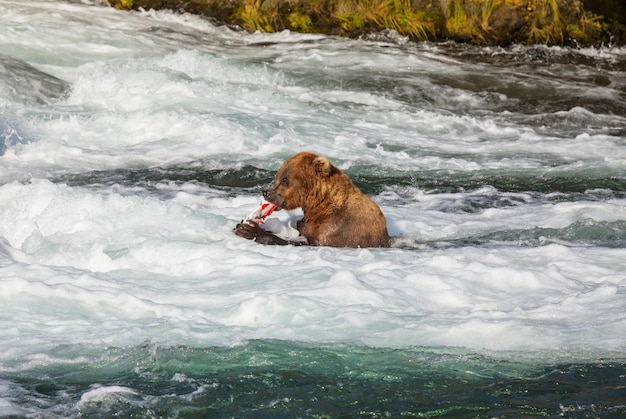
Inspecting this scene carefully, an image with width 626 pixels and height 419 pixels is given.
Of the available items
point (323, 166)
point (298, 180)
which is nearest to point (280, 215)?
point (298, 180)

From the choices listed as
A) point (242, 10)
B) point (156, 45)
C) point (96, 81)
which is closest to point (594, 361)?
point (96, 81)

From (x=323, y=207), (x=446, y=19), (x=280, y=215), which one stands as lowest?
(x=280, y=215)

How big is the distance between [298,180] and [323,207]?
0.28 meters

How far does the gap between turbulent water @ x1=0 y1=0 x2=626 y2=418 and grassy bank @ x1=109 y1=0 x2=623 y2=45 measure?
3.12 meters

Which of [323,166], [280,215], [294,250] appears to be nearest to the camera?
[294,250]

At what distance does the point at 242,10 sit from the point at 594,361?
15493mm

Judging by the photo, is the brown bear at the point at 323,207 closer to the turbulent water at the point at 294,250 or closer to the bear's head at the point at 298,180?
the bear's head at the point at 298,180

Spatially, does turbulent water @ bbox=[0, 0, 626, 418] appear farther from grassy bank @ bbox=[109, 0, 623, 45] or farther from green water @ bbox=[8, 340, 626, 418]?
grassy bank @ bbox=[109, 0, 623, 45]

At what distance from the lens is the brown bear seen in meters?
7.08

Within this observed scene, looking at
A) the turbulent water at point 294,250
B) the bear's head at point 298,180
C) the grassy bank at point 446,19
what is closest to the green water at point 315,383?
the turbulent water at point 294,250

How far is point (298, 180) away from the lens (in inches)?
284

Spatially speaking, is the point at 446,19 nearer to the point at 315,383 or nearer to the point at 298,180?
the point at 298,180

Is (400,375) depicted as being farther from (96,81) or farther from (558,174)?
(96,81)

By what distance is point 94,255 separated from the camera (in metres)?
6.62
